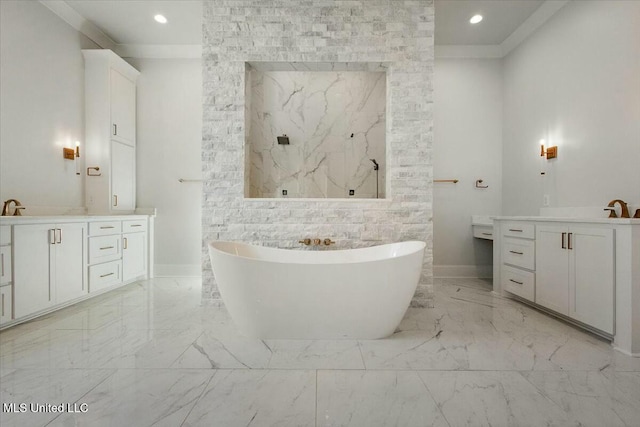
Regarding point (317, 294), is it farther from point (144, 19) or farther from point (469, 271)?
point (144, 19)

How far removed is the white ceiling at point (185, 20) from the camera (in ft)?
10.9

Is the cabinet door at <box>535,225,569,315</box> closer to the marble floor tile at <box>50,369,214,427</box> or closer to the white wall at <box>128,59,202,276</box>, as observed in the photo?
the marble floor tile at <box>50,369,214,427</box>

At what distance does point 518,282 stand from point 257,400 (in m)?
2.64

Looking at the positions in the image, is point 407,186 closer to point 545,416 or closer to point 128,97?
point 545,416

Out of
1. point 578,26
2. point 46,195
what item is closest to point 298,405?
point 46,195

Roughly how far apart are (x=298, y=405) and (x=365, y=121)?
10.1 ft

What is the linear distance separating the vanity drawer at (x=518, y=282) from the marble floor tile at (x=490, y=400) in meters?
1.38

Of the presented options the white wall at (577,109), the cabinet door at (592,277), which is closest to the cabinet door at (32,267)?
the cabinet door at (592,277)

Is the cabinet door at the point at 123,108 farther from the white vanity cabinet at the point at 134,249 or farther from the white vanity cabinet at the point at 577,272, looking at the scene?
the white vanity cabinet at the point at 577,272

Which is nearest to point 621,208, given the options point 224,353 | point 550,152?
point 550,152

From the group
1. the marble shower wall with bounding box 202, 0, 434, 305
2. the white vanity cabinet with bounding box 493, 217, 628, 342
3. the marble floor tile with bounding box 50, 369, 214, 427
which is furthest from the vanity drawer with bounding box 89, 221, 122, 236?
the white vanity cabinet with bounding box 493, 217, 628, 342

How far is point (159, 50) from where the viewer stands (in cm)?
412

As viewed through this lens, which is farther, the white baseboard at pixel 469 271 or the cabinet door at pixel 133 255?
the white baseboard at pixel 469 271

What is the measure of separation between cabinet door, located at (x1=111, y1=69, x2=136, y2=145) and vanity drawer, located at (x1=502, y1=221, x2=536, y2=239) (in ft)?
14.6
